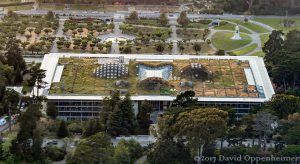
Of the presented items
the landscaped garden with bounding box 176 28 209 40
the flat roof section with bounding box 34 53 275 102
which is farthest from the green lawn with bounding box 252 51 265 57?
the flat roof section with bounding box 34 53 275 102

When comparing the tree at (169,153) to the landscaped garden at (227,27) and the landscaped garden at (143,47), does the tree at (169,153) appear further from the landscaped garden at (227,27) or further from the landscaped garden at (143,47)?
the landscaped garden at (227,27)

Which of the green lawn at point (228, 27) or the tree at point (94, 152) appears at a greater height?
the green lawn at point (228, 27)

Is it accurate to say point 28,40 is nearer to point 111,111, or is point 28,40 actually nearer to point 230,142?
point 111,111

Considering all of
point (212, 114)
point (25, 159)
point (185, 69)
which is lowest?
point (25, 159)

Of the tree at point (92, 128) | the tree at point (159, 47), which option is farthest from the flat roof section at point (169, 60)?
the tree at point (159, 47)

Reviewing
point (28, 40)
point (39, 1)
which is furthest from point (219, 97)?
point (39, 1)

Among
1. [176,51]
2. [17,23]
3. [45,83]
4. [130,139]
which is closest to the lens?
[130,139]

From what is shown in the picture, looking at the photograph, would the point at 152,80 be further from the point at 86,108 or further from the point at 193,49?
the point at 193,49
